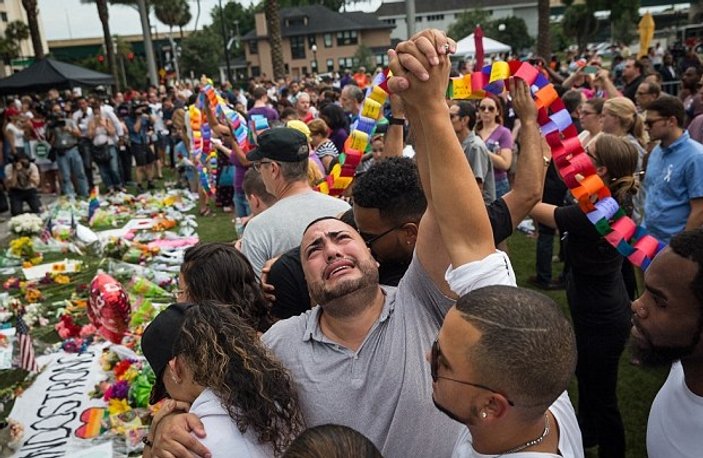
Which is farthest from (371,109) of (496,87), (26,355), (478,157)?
(26,355)

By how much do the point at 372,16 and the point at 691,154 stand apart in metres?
78.1

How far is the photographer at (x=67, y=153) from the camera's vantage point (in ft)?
39.9

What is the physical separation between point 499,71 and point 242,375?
178cm

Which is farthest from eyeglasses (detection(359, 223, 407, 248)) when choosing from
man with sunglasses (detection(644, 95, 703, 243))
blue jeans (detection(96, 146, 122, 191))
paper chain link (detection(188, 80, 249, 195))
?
blue jeans (detection(96, 146, 122, 191))

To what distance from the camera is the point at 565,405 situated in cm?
160

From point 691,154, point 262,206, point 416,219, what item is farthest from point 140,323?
point 691,154

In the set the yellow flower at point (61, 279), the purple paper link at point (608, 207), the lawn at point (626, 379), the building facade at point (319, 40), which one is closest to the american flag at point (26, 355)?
the lawn at point (626, 379)

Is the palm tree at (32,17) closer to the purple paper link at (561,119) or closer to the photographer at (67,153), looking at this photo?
the photographer at (67,153)

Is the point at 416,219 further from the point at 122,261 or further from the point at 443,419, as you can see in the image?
the point at 122,261

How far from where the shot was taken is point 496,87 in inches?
111

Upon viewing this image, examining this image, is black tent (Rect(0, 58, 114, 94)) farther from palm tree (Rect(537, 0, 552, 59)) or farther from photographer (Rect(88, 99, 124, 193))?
palm tree (Rect(537, 0, 552, 59))

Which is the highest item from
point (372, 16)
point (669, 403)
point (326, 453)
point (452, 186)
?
point (372, 16)

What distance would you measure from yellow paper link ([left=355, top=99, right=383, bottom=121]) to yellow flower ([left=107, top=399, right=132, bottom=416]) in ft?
8.90

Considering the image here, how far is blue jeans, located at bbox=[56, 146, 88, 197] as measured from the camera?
1226 centimetres
